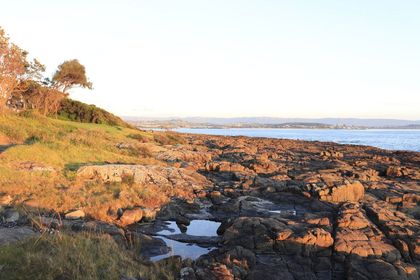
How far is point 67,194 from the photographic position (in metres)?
16.2

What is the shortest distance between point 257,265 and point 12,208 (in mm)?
9144

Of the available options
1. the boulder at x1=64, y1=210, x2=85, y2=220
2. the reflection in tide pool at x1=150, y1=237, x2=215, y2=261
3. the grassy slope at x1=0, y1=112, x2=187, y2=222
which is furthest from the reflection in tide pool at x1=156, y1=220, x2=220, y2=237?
the boulder at x1=64, y1=210, x2=85, y2=220

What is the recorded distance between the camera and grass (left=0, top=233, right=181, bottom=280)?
7.88m

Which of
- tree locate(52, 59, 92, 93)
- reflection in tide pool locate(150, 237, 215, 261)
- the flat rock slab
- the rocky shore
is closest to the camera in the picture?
the flat rock slab

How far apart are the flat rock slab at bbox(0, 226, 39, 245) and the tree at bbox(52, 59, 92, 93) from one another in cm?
5276

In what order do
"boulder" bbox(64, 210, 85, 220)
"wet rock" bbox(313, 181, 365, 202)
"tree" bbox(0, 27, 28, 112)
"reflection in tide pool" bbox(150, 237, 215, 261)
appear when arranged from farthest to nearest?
"tree" bbox(0, 27, 28, 112) < "wet rock" bbox(313, 181, 365, 202) < "boulder" bbox(64, 210, 85, 220) < "reflection in tide pool" bbox(150, 237, 215, 261)

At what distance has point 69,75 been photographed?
199 feet

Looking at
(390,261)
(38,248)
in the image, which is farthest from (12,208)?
(390,261)

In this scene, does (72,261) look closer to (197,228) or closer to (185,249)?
(185,249)

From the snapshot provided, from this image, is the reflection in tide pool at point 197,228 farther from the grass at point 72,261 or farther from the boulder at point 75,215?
the grass at point 72,261

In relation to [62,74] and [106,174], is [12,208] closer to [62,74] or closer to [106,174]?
[106,174]

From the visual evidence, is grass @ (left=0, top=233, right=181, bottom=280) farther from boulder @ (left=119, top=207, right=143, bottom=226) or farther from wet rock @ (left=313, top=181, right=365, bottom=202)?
wet rock @ (left=313, top=181, right=365, bottom=202)

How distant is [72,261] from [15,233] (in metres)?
2.96

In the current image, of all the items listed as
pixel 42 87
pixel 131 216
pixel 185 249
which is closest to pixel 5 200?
pixel 131 216
